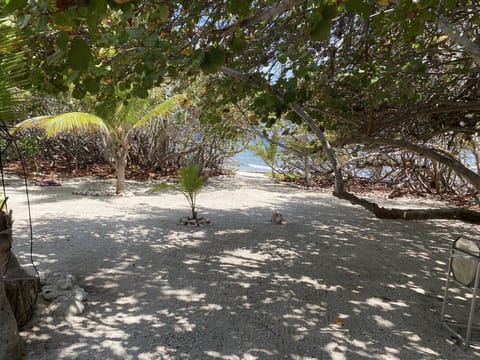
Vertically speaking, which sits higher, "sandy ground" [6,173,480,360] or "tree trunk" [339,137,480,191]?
"tree trunk" [339,137,480,191]

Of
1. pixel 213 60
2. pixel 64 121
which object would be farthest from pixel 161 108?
pixel 213 60

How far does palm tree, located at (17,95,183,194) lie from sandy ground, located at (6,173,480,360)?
1.90 meters

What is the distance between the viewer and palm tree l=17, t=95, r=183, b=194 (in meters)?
7.33

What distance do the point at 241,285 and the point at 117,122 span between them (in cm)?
644

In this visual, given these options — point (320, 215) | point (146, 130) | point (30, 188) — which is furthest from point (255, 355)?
point (146, 130)

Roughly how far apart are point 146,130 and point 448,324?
466 inches

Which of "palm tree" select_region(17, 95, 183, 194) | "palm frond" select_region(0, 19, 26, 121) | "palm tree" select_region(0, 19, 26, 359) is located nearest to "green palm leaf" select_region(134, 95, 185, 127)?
"palm tree" select_region(17, 95, 183, 194)

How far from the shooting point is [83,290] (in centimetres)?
303

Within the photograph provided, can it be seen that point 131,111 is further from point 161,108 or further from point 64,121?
point 64,121

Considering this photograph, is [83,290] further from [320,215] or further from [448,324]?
[320,215]

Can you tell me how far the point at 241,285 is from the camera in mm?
3375

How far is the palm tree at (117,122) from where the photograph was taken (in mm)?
7332

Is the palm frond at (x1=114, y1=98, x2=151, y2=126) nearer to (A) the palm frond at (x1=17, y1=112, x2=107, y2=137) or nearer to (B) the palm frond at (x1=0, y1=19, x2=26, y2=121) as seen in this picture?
(A) the palm frond at (x1=17, y1=112, x2=107, y2=137)

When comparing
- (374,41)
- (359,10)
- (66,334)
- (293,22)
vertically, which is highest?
(374,41)
